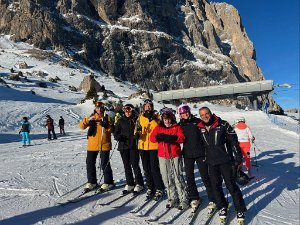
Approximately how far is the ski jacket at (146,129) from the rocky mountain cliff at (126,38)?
4461 inches

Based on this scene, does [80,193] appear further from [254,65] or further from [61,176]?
[254,65]

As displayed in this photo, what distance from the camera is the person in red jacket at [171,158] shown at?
659cm

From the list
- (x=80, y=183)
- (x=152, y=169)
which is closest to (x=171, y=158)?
(x=152, y=169)

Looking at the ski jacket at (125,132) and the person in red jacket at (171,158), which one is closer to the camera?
the person in red jacket at (171,158)

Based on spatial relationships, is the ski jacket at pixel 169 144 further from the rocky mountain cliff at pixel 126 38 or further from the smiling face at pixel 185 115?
the rocky mountain cliff at pixel 126 38

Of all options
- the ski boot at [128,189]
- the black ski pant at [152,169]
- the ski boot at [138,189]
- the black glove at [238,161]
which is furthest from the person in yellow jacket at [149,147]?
the black glove at [238,161]

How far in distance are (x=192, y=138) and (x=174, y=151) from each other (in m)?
0.42

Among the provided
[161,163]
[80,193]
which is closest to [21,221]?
[80,193]

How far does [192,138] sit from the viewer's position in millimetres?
6547

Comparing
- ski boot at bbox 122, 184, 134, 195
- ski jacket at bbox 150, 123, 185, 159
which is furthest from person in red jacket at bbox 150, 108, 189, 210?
ski boot at bbox 122, 184, 134, 195

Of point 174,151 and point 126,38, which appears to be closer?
point 174,151

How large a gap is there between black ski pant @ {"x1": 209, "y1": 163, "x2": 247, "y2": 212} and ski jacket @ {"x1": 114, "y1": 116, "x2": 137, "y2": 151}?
189 centimetres

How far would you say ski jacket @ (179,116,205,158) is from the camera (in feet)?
21.4

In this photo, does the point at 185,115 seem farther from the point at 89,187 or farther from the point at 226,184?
the point at 89,187
